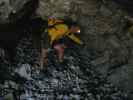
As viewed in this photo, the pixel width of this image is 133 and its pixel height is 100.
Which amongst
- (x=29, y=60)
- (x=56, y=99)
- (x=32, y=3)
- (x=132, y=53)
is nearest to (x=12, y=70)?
(x=29, y=60)

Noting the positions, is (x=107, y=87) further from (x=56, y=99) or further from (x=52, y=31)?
(x=52, y=31)

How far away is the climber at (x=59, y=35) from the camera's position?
7.02 m

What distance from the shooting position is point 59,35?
7.02 metres

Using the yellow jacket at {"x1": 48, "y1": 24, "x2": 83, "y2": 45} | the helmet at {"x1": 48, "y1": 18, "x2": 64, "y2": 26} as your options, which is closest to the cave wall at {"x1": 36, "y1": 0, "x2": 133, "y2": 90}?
the helmet at {"x1": 48, "y1": 18, "x2": 64, "y2": 26}

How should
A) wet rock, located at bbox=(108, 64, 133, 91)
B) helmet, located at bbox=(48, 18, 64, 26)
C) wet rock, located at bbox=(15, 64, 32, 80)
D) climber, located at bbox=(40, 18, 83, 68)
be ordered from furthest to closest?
helmet, located at bbox=(48, 18, 64, 26)
climber, located at bbox=(40, 18, 83, 68)
wet rock, located at bbox=(15, 64, 32, 80)
wet rock, located at bbox=(108, 64, 133, 91)

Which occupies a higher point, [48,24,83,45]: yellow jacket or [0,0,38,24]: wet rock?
[0,0,38,24]: wet rock

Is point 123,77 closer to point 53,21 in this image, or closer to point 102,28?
point 102,28

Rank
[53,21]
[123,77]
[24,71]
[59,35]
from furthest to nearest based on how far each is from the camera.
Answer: [53,21]
[59,35]
[24,71]
[123,77]

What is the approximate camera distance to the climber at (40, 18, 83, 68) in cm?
702

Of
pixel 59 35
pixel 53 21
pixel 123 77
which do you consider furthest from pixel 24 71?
pixel 123 77

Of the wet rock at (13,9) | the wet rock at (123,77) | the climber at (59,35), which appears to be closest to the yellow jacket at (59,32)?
the climber at (59,35)

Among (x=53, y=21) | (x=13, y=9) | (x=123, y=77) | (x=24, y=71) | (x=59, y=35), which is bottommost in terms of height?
(x=123, y=77)

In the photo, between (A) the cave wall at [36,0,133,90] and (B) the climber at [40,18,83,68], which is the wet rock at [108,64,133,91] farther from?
(B) the climber at [40,18,83,68]

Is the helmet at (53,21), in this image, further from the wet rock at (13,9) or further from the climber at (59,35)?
the wet rock at (13,9)
